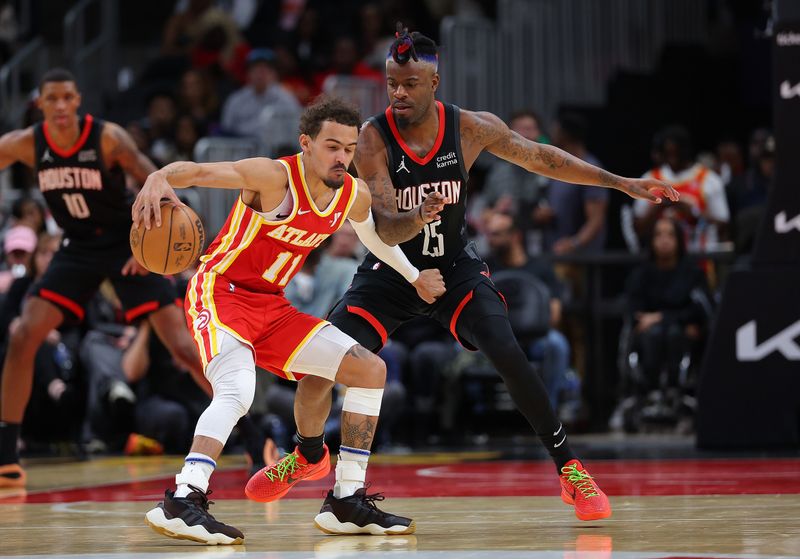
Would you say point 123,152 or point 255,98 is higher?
point 255,98

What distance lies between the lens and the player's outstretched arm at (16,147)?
8.25m

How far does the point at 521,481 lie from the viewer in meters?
8.09

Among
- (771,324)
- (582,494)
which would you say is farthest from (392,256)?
(771,324)

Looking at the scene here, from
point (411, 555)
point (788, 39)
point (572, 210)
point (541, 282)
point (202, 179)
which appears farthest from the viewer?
point (572, 210)

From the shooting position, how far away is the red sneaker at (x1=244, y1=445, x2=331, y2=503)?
6203 millimetres

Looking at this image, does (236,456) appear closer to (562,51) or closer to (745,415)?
(745,415)

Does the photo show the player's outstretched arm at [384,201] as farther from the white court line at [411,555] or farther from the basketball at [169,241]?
the white court line at [411,555]

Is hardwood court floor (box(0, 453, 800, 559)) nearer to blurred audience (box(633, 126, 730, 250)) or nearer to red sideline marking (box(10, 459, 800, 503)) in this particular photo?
red sideline marking (box(10, 459, 800, 503))

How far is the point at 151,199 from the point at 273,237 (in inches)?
29.8

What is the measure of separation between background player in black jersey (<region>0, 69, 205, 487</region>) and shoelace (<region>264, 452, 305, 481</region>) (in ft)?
7.47

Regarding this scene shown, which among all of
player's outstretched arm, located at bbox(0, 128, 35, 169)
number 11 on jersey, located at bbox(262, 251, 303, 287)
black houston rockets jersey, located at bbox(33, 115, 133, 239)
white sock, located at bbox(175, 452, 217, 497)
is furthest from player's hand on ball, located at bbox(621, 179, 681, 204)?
player's outstretched arm, located at bbox(0, 128, 35, 169)

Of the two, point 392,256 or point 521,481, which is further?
point 521,481

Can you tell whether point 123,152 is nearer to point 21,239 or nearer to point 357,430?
point 357,430

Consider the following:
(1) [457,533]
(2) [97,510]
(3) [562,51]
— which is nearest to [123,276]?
(2) [97,510]
